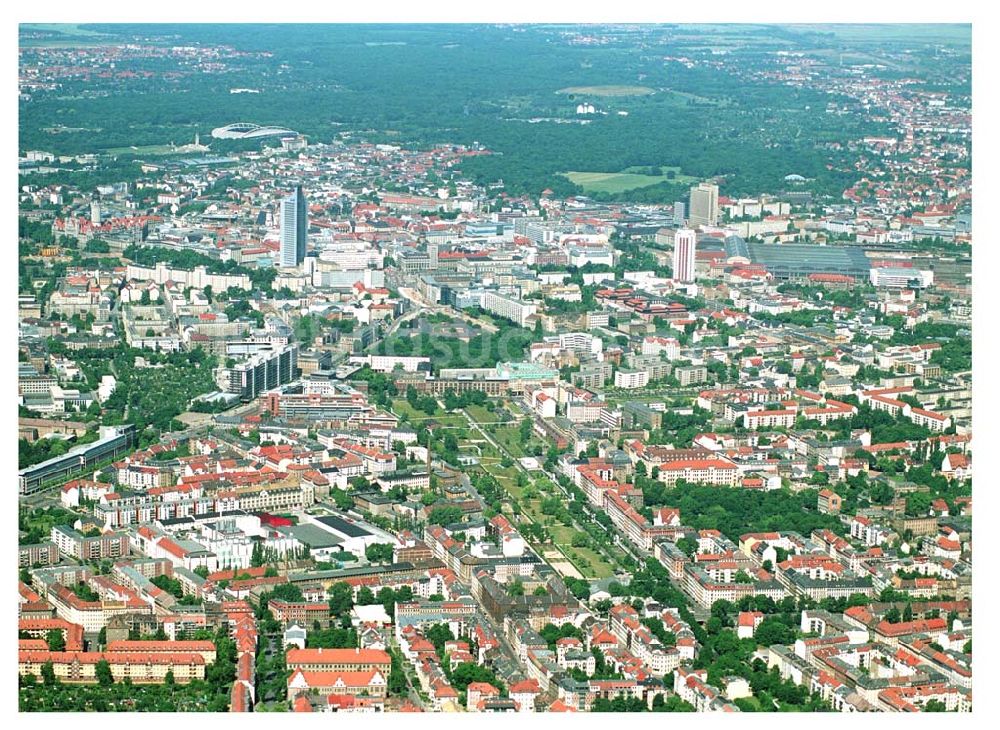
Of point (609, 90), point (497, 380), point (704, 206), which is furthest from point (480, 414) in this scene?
point (609, 90)

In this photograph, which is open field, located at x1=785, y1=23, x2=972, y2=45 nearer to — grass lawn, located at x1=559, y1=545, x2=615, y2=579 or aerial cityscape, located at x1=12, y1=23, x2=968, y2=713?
aerial cityscape, located at x1=12, y1=23, x2=968, y2=713

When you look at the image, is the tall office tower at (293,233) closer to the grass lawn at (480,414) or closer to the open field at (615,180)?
the open field at (615,180)

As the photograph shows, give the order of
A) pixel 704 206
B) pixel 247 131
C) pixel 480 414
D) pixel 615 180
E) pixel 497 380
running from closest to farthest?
1. pixel 480 414
2. pixel 497 380
3. pixel 704 206
4. pixel 615 180
5. pixel 247 131

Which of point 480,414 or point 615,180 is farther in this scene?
point 615,180

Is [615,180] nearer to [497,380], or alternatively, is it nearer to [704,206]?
[704,206]
